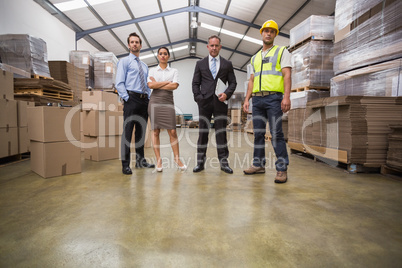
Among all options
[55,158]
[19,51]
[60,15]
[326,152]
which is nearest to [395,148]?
[326,152]

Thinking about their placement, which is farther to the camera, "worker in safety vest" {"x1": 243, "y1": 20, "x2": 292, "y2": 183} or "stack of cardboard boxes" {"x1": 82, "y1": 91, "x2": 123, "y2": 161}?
"stack of cardboard boxes" {"x1": 82, "y1": 91, "x2": 123, "y2": 161}

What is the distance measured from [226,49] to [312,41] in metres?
11.0

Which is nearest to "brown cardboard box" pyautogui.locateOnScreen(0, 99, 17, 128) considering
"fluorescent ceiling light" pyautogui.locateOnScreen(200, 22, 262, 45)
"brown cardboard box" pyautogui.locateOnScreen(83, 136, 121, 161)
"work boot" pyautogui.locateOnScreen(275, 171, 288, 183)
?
"brown cardboard box" pyautogui.locateOnScreen(83, 136, 121, 161)

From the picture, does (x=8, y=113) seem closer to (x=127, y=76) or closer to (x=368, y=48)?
(x=127, y=76)

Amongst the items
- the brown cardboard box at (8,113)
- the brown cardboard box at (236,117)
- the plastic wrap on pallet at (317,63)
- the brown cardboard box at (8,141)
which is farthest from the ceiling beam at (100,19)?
the plastic wrap on pallet at (317,63)

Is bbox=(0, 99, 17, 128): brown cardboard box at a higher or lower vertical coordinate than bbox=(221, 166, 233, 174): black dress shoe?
higher

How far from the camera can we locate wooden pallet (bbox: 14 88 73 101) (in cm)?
426

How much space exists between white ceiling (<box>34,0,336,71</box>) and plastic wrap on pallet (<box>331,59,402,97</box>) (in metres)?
5.18

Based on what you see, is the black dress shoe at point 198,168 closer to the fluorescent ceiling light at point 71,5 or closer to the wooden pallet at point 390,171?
the wooden pallet at point 390,171

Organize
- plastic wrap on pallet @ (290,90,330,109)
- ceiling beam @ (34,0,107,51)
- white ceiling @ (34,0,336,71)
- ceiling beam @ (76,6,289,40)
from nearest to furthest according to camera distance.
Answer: plastic wrap on pallet @ (290,90,330,109)
ceiling beam @ (34,0,107,51)
white ceiling @ (34,0,336,71)
ceiling beam @ (76,6,289,40)

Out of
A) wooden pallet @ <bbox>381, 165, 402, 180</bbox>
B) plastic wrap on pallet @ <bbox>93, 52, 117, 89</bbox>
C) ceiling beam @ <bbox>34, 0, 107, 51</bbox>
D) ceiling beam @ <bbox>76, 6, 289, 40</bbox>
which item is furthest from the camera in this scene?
ceiling beam @ <bbox>76, 6, 289, 40</bbox>

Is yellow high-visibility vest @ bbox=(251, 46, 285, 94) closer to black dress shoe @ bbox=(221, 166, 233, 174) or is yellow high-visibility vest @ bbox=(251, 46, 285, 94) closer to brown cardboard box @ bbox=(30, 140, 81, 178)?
black dress shoe @ bbox=(221, 166, 233, 174)

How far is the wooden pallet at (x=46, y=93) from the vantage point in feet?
14.0

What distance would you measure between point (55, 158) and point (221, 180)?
2006 millimetres
